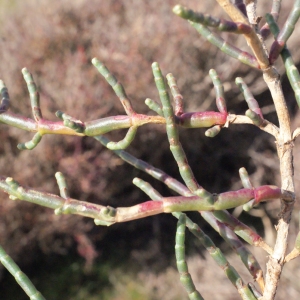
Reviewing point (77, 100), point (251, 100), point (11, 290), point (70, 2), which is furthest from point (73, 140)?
point (251, 100)

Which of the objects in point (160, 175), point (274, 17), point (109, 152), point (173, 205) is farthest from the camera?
point (109, 152)

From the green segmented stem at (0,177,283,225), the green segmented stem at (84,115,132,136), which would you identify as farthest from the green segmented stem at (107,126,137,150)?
the green segmented stem at (0,177,283,225)

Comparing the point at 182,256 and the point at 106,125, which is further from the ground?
the point at 106,125

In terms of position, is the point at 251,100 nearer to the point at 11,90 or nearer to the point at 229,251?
the point at 11,90

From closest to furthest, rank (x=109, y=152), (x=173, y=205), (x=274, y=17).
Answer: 1. (x=173, y=205)
2. (x=274, y=17)
3. (x=109, y=152)

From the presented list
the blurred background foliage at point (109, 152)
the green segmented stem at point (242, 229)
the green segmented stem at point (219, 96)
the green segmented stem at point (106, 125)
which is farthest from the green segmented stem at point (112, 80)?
the blurred background foliage at point (109, 152)

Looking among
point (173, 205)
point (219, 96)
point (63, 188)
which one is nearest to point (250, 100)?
point (219, 96)

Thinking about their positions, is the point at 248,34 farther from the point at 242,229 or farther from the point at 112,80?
the point at 242,229
